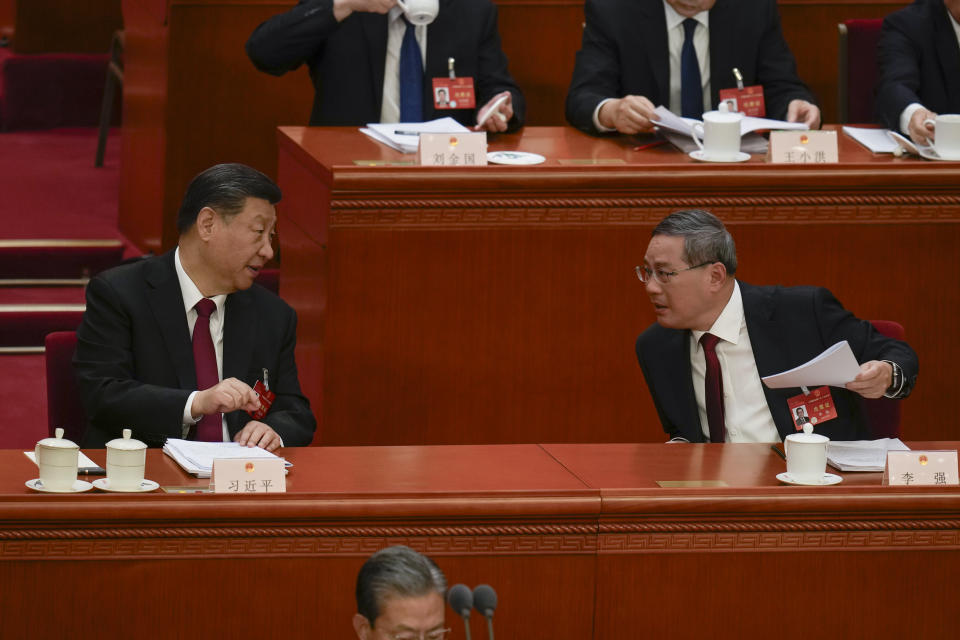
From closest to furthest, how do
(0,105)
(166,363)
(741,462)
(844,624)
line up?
(844,624)
(741,462)
(166,363)
(0,105)

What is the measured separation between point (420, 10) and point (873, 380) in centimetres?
172

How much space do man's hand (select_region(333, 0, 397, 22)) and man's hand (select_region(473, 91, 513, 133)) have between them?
0.35m

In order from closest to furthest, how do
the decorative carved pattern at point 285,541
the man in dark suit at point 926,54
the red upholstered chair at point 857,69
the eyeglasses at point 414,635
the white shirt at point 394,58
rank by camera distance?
the eyeglasses at point 414,635, the decorative carved pattern at point 285,541, the white shirt at point 394,58, the man in dark suit at point 926,54, the red upholstered chair at point 857,69

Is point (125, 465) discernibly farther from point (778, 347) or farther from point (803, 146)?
point (803, 146)

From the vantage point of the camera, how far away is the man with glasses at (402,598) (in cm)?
222

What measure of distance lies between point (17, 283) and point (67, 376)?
199 cm

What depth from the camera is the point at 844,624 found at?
8.97 ft

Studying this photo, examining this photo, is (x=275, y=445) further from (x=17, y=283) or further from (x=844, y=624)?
(x=17, y=283)

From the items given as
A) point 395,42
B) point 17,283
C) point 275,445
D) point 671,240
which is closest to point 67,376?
point 275,445

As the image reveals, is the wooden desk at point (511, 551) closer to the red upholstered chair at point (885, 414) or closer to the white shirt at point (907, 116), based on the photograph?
the red upholstered chair at point (885, 414)

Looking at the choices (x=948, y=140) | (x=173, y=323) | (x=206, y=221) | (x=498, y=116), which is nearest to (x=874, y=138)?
(x=948, y=140)

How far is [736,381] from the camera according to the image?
11.0ft

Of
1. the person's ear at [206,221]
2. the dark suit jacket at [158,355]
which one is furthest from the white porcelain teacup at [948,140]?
the person's ear at [206,221]

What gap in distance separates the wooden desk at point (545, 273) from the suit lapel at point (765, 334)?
50cm
